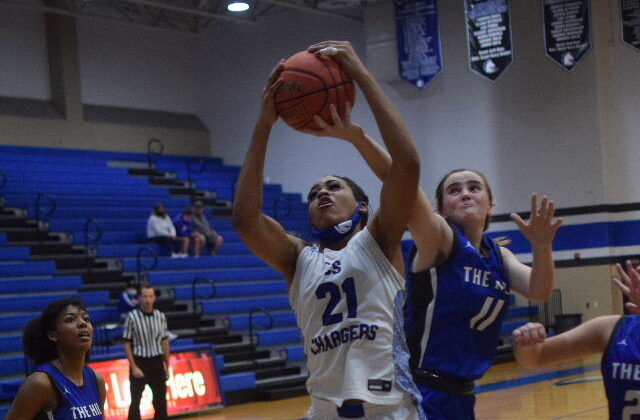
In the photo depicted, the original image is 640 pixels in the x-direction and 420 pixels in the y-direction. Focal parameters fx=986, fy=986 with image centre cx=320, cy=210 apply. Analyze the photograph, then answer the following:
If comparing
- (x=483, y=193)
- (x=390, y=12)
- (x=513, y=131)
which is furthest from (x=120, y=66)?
(x=483, y=193)

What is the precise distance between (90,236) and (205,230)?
2134 millimetres

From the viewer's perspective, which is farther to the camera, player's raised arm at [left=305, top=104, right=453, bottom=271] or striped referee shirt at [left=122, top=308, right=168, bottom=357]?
striped referee shirt at [left=122, top=308, right=168, bottom=357]

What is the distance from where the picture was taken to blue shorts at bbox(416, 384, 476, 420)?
3799 millimetres

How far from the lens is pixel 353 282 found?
10.9ft

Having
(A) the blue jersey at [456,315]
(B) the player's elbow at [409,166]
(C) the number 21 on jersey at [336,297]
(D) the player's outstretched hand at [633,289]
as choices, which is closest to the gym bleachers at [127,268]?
(A) the blue jersey at [456,315]

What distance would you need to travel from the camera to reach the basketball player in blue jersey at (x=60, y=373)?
4.54 m

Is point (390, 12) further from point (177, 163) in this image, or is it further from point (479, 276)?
point (479, 276)

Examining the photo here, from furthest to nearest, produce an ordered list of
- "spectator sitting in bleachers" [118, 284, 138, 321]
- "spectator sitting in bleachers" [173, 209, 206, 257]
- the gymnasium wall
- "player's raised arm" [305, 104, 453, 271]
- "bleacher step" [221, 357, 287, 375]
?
1. the gymnasium wall
2. "spectator sitting in bleachers" [173, 209, 206, 257]
3. "bleacher step" [221, 357, 287, 375]
4. "spectator sitting in bleachers" [118, 284, 138, 321]
5. "player's raised arm" [305, 104, 453, 271]

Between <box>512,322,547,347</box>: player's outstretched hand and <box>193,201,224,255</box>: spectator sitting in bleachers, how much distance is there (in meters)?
15.3

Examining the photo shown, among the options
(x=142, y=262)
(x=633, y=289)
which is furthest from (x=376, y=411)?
(x=142, y=262)

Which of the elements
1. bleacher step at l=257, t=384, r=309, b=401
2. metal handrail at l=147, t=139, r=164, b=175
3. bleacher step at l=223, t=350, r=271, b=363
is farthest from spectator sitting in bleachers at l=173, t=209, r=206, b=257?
bleacher step at l=257, t=384, r=309, b=401

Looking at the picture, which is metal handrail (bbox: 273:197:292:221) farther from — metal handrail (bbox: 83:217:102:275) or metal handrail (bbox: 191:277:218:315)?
metal handrail (bbox: 83:217:102:275)

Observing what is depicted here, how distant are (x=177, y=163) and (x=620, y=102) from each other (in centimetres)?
960

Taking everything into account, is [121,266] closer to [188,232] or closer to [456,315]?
[188,232]
